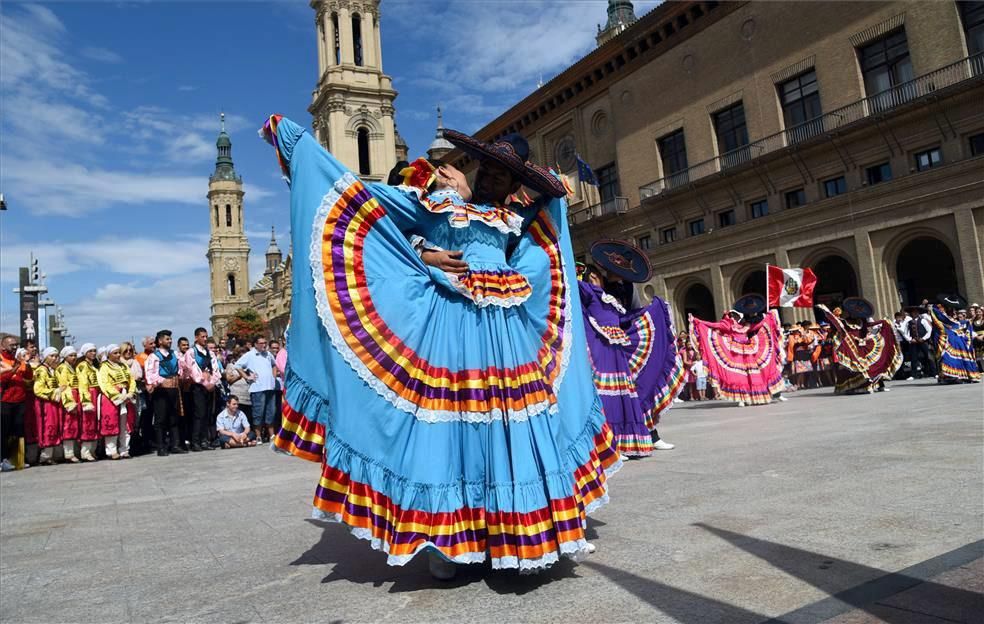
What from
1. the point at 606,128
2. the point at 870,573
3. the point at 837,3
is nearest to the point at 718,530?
the point at 870,573

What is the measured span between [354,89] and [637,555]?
51.0 metres

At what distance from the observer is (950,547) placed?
2729mm

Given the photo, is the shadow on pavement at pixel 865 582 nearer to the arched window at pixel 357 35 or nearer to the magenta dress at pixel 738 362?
the magenta dress at pixel 738 362

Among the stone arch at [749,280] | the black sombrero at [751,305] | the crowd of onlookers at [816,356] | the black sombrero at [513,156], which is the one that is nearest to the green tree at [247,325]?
the stone arch at [749,280]

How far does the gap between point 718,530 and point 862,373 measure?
10.9 metres

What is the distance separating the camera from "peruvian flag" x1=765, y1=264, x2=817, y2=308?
16.5 meters

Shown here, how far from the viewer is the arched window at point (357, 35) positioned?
5159 centimetres

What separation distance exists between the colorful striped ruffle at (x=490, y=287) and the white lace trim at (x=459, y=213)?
26cm

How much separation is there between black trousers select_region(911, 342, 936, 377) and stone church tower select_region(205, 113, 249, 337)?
98.7 meters

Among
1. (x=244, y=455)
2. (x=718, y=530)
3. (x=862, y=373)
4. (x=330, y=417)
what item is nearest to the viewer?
(x=330, y=417)

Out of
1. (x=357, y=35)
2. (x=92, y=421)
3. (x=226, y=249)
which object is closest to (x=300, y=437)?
(x=92, y=421)

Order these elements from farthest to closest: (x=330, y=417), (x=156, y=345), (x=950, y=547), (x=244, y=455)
Result: (x=156, y=345), (x=244, y=455), (x=330, y=417), (x=950, y=547)

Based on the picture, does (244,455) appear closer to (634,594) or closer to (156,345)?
(156,345)

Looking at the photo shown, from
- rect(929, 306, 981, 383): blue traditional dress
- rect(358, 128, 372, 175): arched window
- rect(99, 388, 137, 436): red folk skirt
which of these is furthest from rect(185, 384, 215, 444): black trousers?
rect(358, 128, 372, 175): arched window
